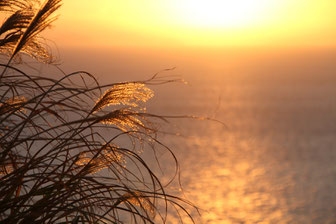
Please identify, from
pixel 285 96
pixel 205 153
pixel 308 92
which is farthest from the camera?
pixel 308 92

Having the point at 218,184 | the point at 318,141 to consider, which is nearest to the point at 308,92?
the point at 318,141

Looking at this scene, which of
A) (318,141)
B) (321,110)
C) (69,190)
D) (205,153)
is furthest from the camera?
(321,110)

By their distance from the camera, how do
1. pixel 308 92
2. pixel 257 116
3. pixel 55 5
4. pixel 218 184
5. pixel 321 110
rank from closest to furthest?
pixel 55 5 → pixel 218 184 → pixel 257 116 → pixel 321 110 → pixel 308 92

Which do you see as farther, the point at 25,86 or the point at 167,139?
the point at 167,139

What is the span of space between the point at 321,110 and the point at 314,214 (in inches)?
859

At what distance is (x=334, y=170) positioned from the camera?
56.6 feet

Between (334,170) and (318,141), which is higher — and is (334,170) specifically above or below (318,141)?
below

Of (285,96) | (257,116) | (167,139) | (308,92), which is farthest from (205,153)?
(308,92)

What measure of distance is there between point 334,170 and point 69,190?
17037 millimetres

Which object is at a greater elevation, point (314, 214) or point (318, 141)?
point (318, 141)

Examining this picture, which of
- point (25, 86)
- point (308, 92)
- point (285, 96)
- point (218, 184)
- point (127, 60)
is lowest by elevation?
point (25, 86)

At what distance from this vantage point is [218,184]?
51.9 feet

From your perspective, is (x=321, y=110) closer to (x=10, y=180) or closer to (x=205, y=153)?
(x=205, y=153)

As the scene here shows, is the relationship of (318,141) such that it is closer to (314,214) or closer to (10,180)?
(314,214)
